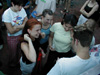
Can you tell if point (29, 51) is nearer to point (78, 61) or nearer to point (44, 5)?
point (78, 61)

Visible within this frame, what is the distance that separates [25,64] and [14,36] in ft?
2.48

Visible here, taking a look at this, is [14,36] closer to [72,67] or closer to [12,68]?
[12,68]

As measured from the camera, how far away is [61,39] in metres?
2.22

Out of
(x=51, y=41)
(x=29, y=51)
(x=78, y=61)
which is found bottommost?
(x=51, y=41)

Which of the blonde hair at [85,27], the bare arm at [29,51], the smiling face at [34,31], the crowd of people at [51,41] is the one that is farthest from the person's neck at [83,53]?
the smiling face at [34,31]

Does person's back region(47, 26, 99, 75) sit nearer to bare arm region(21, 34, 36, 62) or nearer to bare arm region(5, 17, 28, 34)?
bare arm region(21, 34, 36, 62)

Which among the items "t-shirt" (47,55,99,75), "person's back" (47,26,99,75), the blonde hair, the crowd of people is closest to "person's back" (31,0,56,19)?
the crowd of people

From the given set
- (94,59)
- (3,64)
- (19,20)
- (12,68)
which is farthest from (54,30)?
(3,64)

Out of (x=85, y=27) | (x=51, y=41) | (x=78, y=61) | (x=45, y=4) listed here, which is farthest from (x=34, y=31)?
(x=45, y=4)

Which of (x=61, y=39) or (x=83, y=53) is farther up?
(x=83, y=53)

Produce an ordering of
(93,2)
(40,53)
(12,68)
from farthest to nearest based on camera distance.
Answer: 1. (93,2)
2. (12,68)
3. (40,53)

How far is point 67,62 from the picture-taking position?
4.41ft

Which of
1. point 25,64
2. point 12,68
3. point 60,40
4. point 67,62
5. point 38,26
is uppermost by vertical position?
point 38,26

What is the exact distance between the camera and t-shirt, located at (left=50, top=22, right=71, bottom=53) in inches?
87.3
